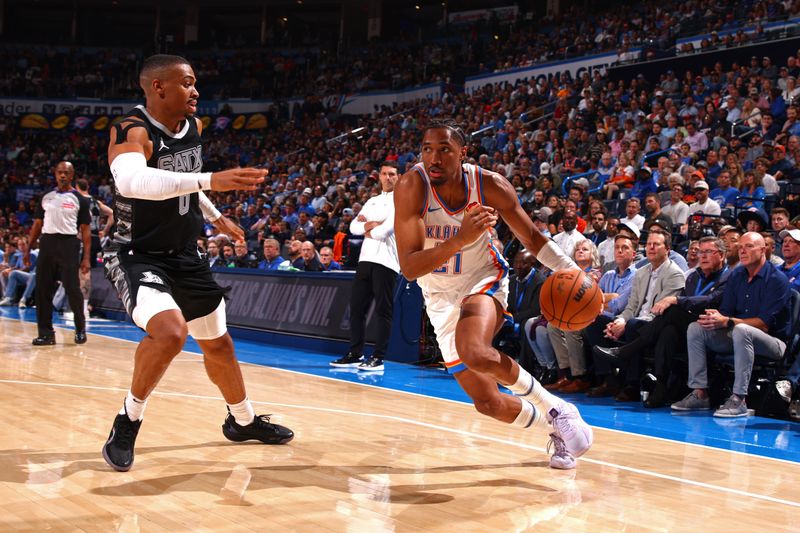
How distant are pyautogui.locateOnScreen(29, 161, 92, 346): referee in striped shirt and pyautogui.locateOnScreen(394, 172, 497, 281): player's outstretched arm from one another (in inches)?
254

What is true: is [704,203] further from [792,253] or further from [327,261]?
[327,261]

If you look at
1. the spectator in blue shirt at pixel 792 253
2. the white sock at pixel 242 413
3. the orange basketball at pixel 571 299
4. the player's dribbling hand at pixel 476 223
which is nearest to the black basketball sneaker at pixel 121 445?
the white sock at pixel 242 413

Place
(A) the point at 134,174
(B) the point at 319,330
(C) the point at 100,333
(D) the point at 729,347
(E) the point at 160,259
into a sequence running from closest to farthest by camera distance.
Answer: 1. (A) the point at 134,174
2. (E) the point at 160,259
3. (D) the point at 729,347
4. (B) the point at 319,330
5. (C) the point at 100,333

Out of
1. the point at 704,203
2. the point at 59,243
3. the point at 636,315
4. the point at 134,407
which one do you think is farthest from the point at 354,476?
the point at 704,203

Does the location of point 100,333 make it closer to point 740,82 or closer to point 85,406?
point 85,406

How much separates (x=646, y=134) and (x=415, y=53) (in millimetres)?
18144

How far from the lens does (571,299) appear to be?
14.8ft

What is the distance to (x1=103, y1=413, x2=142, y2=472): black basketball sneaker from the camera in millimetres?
4035

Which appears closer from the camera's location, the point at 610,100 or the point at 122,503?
the point at 122,503

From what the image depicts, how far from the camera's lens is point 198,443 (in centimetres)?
480

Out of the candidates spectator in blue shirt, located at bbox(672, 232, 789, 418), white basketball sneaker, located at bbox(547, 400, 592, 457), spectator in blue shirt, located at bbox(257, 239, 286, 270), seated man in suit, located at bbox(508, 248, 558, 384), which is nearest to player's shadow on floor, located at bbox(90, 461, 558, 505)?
white basketball sneaker, located at bbox(547, 400, 592, 457)

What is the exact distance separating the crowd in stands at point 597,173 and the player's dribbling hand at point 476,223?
3.92 meters

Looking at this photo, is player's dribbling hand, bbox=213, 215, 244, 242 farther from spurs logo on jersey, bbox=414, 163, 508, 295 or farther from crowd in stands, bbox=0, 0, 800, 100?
crowd in stands, bbox=0, 0, 800, 100

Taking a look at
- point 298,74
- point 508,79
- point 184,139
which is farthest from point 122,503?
point 298,74
